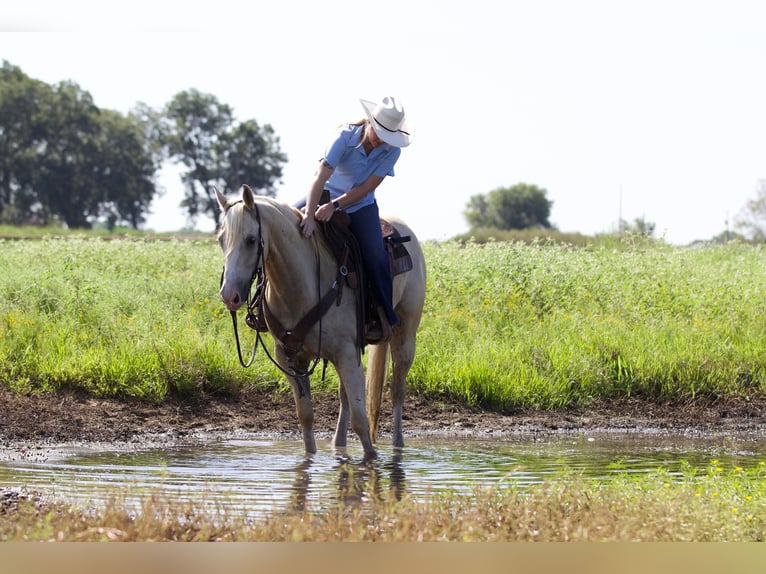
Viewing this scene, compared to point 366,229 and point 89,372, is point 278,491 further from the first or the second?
point 89,372

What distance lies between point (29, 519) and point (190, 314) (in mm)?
8038

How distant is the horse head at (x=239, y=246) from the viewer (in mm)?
6684

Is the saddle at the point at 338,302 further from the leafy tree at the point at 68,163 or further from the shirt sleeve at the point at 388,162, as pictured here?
the leafy tree at the point at 68,163

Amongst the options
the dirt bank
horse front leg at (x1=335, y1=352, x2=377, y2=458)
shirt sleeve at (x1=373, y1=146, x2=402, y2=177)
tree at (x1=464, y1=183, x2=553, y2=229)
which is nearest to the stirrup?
horse front leg at (x1=335, y1=352, x2=377, y2=458)

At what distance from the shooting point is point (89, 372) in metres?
10.6

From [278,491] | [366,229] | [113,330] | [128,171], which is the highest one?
[128,171]

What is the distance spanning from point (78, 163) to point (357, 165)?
8028cm

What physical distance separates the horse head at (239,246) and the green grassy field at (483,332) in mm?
4068

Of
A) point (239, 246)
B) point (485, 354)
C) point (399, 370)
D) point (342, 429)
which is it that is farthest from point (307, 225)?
point (485, 354)

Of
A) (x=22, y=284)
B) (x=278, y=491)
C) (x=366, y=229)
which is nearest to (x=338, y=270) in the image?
(x=366, y=229)

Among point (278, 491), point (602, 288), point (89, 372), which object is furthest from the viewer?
point (602, 288)

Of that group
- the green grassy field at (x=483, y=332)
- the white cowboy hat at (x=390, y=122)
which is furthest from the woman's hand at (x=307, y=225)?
the green grassy field at (x=483, y=332)

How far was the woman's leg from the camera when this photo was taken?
26.1 feet

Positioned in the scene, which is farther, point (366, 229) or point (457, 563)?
point (366, 229)
